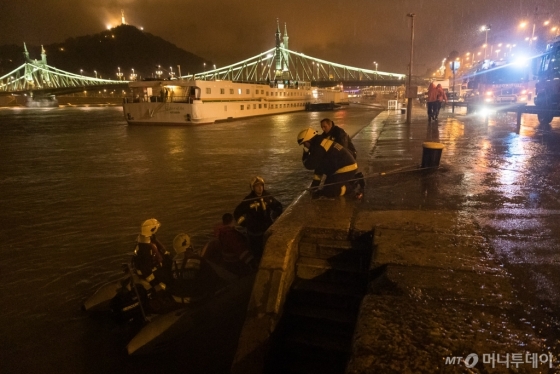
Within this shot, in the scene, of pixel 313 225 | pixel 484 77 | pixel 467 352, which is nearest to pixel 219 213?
pixel 313 225

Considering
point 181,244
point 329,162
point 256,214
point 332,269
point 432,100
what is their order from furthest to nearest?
point 432,100, point 329,162, point 256,214, point 181,244, point 332,269

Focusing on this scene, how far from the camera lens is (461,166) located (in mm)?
8172

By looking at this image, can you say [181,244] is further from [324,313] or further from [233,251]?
[324,313]

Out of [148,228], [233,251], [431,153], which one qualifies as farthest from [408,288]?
[431,153]

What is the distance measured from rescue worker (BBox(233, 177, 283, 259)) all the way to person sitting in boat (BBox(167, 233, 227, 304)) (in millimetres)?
719

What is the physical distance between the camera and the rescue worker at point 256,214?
572cm

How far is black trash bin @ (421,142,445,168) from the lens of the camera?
24.9 feet

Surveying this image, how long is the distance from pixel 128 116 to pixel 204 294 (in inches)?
1345

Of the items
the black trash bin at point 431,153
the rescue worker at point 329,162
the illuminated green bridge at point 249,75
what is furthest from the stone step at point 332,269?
the illuminated green bridge at point 249,75

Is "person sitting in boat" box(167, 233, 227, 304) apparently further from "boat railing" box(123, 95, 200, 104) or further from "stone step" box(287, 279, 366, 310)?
"boat railing" box(123, 95, 200, 104)

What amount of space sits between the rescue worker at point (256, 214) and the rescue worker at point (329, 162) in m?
0.73

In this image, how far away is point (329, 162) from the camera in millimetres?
5980

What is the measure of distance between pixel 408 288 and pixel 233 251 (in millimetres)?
2782

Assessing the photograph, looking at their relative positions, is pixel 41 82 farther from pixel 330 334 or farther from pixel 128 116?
pixel 330 334
